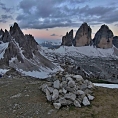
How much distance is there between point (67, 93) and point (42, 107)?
7.74ft

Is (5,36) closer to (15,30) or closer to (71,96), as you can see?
(15,30)

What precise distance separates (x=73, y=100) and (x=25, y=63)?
361 ft

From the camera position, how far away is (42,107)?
15.3 meters

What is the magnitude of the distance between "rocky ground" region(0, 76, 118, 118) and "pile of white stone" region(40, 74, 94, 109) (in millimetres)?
398

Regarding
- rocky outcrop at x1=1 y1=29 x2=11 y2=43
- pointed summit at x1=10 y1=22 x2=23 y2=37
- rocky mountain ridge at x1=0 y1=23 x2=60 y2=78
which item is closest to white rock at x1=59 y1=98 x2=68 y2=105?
rocky mountain ridge at x1=0 y1=23 x2=60 y2=78

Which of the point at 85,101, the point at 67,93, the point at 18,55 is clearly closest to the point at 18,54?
the point at 18,55

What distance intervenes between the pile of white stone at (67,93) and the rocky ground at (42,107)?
0.40 metres

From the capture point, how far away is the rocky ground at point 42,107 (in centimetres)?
1442

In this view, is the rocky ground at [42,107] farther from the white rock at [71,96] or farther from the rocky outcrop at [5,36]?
the rocky outcrop at [5,36]

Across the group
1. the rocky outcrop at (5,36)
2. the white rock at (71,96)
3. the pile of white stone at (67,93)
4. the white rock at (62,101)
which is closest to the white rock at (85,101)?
the pile of white stone at (67,93)

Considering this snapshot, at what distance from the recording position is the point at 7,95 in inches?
712

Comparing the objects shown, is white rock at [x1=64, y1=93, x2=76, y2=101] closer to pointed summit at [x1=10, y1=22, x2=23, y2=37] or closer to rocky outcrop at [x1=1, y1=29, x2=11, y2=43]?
pointed summit at [x1=10, y1=22, x2=23, y2=37]

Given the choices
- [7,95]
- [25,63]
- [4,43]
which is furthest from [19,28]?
[7,95]

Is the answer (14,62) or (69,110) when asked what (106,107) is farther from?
(14,62)
